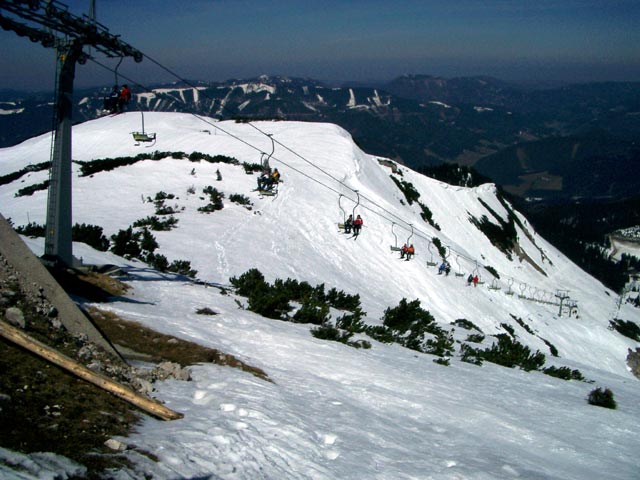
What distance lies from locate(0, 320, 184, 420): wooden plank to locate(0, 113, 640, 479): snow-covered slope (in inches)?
12.0

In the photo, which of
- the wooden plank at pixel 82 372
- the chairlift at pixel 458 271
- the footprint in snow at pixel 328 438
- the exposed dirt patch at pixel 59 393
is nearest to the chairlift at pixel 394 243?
the chairlift at pixel 458 271

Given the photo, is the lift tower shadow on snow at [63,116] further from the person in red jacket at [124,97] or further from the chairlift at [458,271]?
the chairlift at [458,271]

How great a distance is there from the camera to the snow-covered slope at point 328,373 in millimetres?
5000

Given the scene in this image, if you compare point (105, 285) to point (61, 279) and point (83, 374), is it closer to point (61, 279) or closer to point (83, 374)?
point (61, 279)

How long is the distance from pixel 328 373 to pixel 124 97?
9.88 meters

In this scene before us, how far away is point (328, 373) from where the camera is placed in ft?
26.9

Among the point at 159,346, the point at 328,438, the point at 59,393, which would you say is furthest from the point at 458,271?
the point at 59,393

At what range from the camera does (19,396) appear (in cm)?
407

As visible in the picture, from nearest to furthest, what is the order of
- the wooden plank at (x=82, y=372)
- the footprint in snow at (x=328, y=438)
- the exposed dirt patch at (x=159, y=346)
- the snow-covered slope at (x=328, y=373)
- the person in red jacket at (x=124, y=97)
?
the wooden plank at (x=82, y=372) → the snow-covered slope at (x=328, y=373) → the footprint in snow at (x=328, y=438) → the exposed dirt patch at (x=159, y=346) → the person in red jacket at (x=124, y=97)

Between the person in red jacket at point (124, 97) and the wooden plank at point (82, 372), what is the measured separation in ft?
32.3

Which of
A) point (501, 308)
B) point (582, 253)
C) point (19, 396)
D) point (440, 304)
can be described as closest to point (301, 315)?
point (19, 396)

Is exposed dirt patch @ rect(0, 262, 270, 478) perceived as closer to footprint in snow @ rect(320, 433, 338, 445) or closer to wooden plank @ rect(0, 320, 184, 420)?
wooden plank @ rect(0, 320, 184, 420)

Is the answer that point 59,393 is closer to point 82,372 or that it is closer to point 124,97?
point 82,372

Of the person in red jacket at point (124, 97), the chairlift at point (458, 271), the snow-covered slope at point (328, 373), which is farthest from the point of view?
the chairlift at point (458, 271)
